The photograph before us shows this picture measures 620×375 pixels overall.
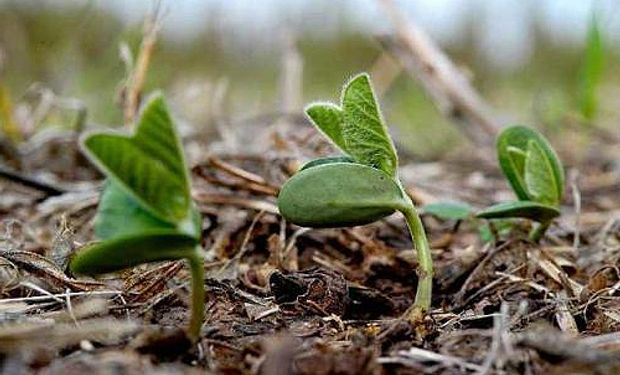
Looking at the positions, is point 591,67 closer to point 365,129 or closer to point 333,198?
point 365,129

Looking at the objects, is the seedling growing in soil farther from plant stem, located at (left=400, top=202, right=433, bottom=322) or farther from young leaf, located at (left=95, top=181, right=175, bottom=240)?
young leaf, located at (left=95, top=181, right=175, bottom=240)

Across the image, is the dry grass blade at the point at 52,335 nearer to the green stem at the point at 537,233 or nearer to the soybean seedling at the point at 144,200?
the soybean seedling at the point at 144,200

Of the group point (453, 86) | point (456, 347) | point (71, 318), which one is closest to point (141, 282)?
point (71, 318)

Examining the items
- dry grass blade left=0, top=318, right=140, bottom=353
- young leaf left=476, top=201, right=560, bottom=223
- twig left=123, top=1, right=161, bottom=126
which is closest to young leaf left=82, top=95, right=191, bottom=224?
dry grass blade left=0, top=318, right=140, bottom=353

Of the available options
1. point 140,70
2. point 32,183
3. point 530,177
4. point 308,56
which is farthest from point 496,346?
point 308,56

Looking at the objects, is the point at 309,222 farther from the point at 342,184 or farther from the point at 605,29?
the point at 605,29
